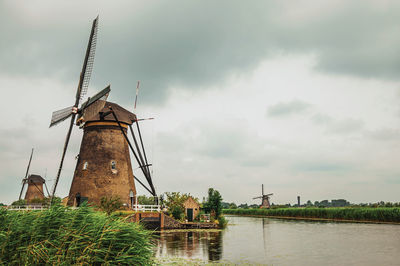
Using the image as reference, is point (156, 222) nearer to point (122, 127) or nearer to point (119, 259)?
point (122, 127)

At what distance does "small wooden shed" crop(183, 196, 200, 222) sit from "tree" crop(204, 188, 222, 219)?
1333mm

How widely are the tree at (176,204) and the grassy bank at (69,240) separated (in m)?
22.0

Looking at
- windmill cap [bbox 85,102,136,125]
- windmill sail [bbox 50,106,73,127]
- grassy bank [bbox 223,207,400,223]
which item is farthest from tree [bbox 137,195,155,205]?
grassy bank [bbox 223,207,400,223]

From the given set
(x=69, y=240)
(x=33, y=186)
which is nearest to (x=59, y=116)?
(x=69, y=240)

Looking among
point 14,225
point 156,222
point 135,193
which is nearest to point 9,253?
point 14,225

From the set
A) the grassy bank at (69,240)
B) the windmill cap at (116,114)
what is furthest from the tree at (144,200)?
the grassy bank at (69,240)

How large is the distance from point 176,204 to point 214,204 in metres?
4.32

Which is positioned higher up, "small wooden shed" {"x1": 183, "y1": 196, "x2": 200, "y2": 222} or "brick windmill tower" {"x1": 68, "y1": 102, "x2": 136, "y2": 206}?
"brick windmill tower" {"x1": 68, "y1": 102, "x2": 136, "y2": 206}

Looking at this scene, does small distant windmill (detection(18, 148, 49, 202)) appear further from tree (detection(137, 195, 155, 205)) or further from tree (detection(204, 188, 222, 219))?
tree (detection(204, 188, 222, 219))

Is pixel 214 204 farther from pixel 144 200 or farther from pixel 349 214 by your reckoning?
pixel 349 214

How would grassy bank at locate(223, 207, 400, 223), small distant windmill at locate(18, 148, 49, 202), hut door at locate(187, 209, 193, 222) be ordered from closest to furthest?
hut door at locate(187, 209, 193, 222), grassy bank at locate(223, 207, 400, 223), small distant windmill at locate(18, 148, 49, 202)

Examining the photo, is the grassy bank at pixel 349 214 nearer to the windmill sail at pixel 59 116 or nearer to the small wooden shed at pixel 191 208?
the small wooden shed at pixel 191 208

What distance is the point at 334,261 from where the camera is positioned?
36.3 ft

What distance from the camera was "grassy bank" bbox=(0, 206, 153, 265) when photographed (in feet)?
15.4
